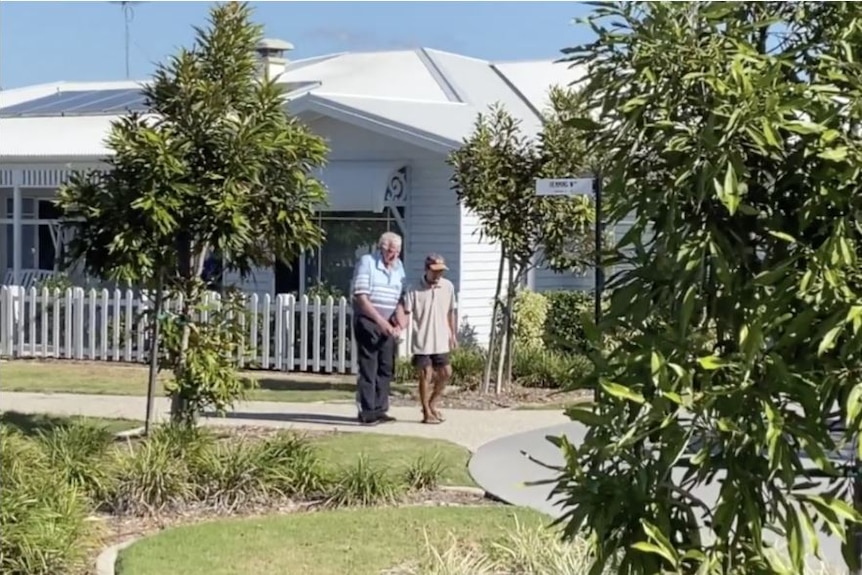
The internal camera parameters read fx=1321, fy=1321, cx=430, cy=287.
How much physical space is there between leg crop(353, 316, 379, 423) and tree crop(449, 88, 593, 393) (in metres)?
2.81

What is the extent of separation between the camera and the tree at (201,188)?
9.46 m

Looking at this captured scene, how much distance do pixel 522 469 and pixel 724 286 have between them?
6510 mm

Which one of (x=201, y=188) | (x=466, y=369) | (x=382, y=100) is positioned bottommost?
(x=466, y=369)

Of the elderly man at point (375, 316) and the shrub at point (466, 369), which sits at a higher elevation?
the elderly man at point (375, 316)

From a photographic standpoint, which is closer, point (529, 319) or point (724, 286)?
point (724, 286)

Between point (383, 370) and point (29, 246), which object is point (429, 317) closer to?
point (383, 370)

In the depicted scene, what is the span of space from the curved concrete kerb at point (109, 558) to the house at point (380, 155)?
8.46 metres

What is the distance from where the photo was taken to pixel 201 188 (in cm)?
952

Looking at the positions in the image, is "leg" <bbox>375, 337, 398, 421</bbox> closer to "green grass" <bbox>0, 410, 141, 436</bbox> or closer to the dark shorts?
the dark shorts

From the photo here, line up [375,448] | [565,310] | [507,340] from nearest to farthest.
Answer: [375,448], [507,340], [565,310]

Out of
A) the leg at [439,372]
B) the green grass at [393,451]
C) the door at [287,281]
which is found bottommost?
the green grass at [393,451]

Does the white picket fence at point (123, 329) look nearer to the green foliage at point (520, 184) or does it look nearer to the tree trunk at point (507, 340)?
the tree trunk at point (507, 340)

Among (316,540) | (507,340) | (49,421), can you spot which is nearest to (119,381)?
(49,421)

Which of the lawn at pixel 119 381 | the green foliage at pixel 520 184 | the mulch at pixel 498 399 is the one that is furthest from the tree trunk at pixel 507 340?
the lawn at pixel 119 381
